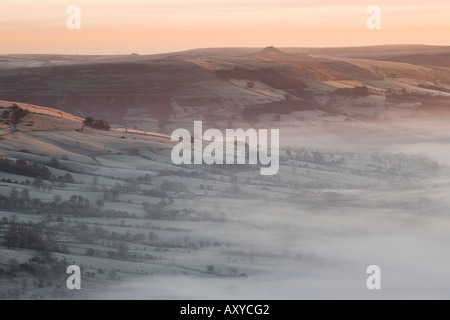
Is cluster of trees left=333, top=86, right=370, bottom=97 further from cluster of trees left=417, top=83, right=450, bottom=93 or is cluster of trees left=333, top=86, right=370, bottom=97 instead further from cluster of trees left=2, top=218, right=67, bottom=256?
cluster of trees left=2, top=218, right=67, bottom=256

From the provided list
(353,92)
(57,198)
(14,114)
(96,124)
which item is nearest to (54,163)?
(57,198)

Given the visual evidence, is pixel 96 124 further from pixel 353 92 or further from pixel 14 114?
pixel 353 92

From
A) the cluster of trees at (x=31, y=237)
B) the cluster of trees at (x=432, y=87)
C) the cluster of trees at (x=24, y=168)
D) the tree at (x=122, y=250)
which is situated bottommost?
the tree at (x=122, y=250)

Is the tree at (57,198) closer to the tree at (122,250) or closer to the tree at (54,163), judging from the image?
the tree at (54,163)

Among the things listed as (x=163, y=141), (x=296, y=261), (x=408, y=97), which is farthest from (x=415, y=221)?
(x=408, y=97)

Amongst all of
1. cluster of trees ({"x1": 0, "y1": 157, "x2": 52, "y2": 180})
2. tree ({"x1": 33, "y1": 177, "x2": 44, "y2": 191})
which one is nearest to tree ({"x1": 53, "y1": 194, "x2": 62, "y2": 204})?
tree ({"x1": 33, "y1": 177, "x2": 44, "y2": 191})

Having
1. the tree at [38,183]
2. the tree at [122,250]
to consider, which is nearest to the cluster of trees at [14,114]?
the tree at [38,183]
